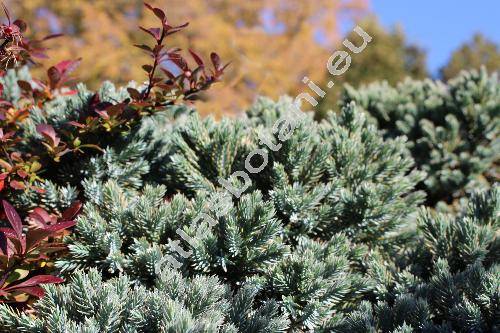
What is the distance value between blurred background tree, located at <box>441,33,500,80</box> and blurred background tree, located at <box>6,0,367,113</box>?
5.51 m

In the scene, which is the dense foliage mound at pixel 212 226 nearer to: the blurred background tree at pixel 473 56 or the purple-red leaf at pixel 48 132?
the purple-red leaf at pixel 48 132

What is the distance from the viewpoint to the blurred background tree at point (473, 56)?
741 inches

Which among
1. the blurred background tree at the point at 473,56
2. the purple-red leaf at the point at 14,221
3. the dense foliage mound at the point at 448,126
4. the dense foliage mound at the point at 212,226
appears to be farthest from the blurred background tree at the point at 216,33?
the purple-red leaf at the point at 14,221

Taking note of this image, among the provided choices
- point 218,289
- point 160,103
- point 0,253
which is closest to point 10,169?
point 0,253

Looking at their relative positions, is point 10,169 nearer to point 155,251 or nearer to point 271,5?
point 155,251

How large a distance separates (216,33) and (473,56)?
10.2 meters

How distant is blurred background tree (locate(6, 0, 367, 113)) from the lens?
43.0ft

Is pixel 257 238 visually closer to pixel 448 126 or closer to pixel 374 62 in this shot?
pixel 448 126

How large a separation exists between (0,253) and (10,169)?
39 centimetres

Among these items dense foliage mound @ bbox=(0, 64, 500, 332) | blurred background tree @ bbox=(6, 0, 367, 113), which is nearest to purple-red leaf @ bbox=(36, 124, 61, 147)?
dense foliage mound @ bbox=(0, 64, 500, 332)

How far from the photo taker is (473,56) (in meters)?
19.3

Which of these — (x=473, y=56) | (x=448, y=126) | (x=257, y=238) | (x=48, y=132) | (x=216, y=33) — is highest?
(x=473, y=56)

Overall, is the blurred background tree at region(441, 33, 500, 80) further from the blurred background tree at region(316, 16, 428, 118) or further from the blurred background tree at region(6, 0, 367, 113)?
the blurred background tree at region(6, 0, 367, 113)

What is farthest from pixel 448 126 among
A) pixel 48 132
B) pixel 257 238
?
pixel 48 132
